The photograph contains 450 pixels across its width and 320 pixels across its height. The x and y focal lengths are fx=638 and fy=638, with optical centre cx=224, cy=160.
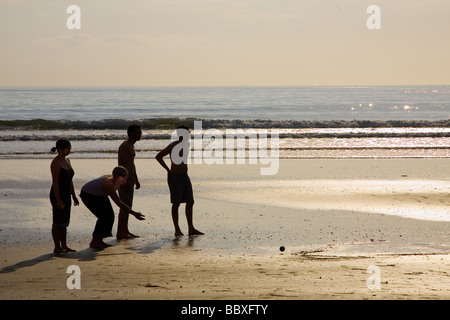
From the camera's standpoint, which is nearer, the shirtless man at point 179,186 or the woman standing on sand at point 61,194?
the woman standing on sand at point 61,194

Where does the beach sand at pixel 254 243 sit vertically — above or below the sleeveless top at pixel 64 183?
below

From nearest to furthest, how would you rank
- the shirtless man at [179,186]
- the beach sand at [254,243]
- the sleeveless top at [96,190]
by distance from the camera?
the beach sand at [254,243] < the sleeveless top at [96,190] < the shirtless man at [179,186]

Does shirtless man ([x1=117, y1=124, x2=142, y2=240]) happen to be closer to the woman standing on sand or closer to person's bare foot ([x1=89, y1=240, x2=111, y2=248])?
person's bare foot ([x1=89, y1=240, x2=111, y2=248])

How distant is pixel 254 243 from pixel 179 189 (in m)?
1.52

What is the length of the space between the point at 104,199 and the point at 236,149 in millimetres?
16063

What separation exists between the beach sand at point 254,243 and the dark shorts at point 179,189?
60 centimetres

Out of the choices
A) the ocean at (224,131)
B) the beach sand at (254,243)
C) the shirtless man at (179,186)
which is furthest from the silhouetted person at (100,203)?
the ocean at (224,131)

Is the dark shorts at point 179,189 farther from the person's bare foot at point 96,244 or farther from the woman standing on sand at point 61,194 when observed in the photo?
the woman standing on sand at point 61,194

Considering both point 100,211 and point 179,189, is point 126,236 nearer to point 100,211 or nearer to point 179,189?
point 100,211

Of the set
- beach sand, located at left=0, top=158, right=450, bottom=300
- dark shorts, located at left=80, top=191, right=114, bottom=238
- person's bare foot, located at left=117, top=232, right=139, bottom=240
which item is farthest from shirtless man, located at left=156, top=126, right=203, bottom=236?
dark shorts, located at left=80, top=191, right=114, bottom=238

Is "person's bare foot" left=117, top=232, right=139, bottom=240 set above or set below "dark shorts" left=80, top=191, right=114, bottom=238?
below

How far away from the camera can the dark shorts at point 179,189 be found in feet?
31.9

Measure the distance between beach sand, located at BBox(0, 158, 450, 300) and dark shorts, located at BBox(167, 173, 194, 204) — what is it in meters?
0.60

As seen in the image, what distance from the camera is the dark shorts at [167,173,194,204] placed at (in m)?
9.73
